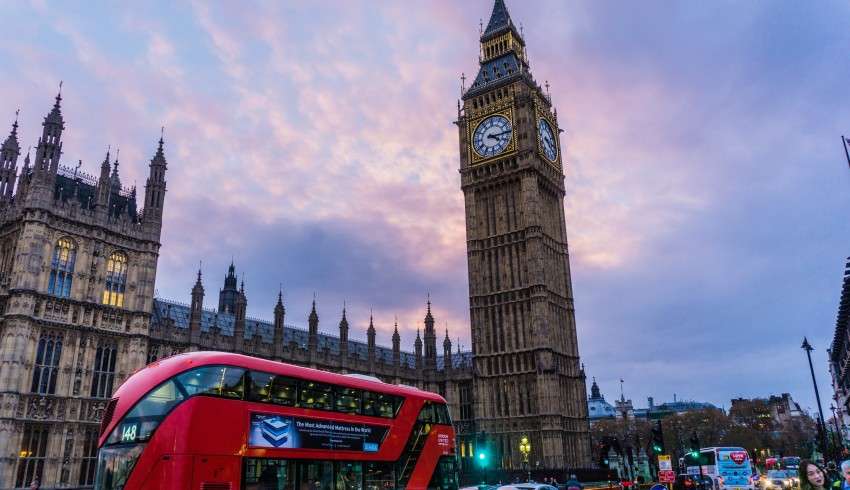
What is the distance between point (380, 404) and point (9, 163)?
43.0 metres

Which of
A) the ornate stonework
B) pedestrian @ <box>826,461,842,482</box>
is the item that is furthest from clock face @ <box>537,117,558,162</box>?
pedestrian @ <box>826,461,842,482</box>

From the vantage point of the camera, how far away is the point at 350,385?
22.8 m

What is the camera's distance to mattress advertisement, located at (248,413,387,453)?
19.1m

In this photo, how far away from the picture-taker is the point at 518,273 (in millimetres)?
75812

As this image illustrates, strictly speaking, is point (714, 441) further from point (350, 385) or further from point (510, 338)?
point (350, 385)

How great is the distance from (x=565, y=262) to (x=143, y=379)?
68714 millimetres

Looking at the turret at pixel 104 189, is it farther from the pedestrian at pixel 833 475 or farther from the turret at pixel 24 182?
the pedestrian at pixel 833 475

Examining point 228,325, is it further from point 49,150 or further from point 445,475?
point 445,475

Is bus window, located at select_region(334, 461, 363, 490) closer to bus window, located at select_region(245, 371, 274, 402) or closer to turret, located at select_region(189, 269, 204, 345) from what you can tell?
bus window, located at select_region(245, 371, 274, 402)

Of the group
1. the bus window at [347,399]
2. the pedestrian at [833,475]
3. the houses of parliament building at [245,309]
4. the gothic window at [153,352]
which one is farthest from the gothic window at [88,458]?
the pedestrian at [833,475]

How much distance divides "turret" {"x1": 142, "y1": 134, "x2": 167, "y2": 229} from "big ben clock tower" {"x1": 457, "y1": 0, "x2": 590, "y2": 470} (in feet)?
129

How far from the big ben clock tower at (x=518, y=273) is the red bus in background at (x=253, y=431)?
44.8m

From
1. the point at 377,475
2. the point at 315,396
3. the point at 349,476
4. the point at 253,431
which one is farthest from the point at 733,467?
the point at 253,431

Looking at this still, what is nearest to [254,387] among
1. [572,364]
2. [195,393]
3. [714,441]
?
[195,393]
